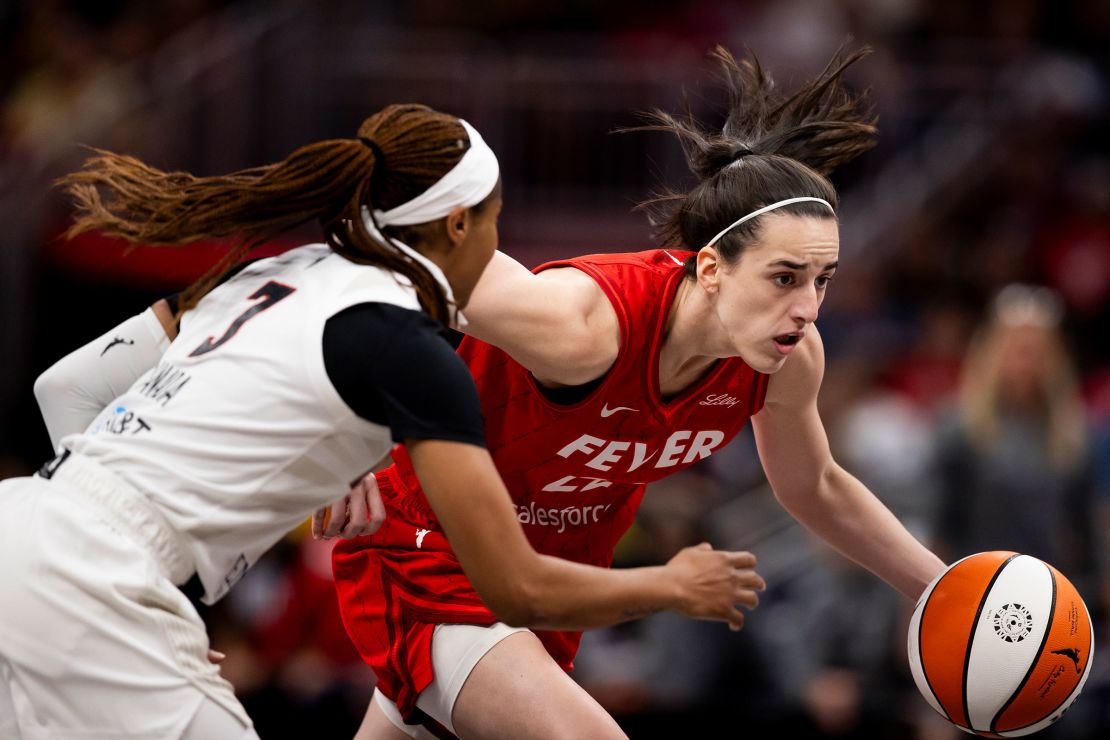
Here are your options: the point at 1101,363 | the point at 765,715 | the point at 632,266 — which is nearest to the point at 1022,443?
the point at 765,715

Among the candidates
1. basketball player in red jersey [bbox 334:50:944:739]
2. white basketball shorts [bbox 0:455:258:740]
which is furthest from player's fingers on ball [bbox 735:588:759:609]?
white basketball shorts [bbox 0:455:258:740]

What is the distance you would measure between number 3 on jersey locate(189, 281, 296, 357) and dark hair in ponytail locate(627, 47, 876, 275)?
1290 millimetres

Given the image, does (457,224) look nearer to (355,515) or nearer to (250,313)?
(250,313)

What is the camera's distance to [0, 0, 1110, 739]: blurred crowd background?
6.65m

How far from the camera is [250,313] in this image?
2.88m

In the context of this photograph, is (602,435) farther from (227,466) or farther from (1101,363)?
(1101,363)

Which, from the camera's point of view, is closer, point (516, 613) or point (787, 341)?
point (516, 613)

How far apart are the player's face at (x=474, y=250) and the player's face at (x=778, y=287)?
832 mm

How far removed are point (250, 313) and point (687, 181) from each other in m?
6.18

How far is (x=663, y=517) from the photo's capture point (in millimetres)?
7285

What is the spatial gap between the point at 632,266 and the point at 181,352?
1368 millimetres

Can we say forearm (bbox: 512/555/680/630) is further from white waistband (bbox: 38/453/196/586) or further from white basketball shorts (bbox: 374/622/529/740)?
white basketball shorts (bbox: 374/622/529/740)

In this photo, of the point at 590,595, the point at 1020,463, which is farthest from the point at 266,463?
the point at 1020,463

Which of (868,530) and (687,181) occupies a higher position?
(868,530)
